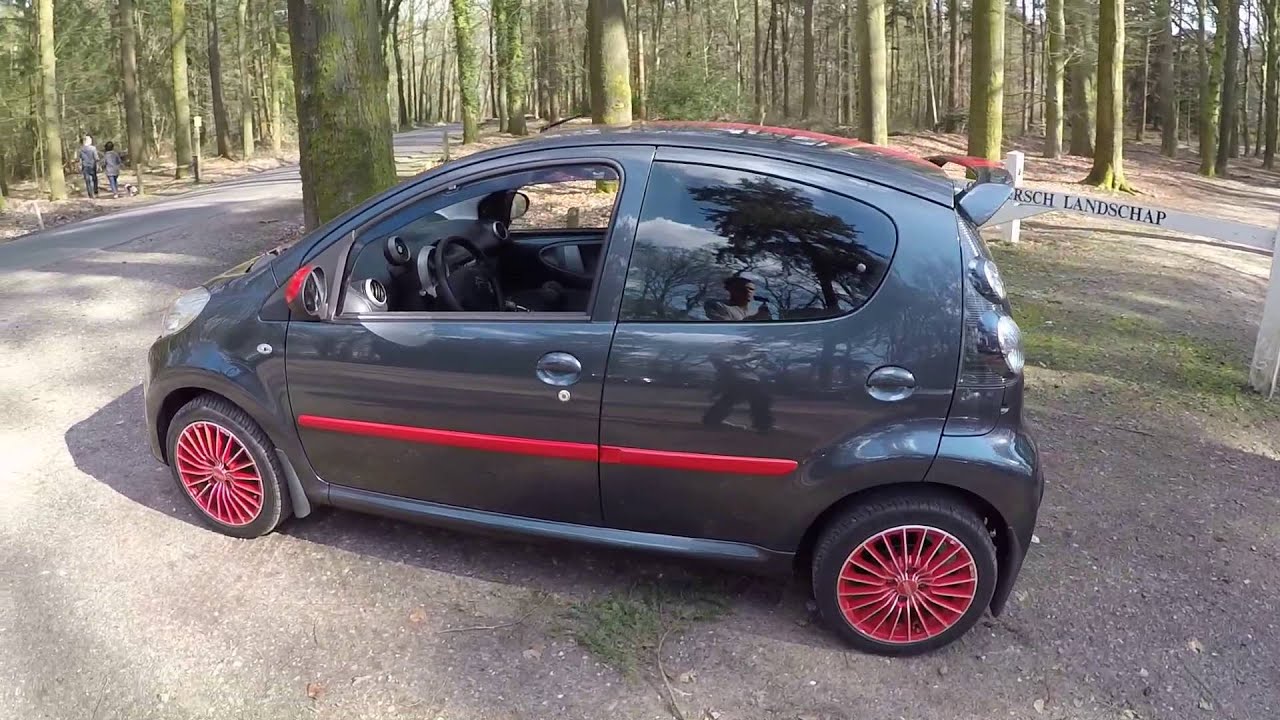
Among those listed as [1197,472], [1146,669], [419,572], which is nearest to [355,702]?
[419,572]

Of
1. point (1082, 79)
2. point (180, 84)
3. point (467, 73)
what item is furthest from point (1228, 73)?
point (180, 84)

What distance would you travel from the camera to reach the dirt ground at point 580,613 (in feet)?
10.3

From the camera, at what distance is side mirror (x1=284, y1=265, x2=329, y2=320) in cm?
369

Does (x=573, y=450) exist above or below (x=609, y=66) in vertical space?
below

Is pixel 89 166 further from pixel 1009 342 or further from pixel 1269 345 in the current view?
pixel 1009 342

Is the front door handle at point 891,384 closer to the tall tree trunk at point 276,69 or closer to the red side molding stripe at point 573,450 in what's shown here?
the red side molding stripe at point 573,450

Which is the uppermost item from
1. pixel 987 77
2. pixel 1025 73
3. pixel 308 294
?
pixel 1025 73

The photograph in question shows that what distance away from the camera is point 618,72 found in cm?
1302

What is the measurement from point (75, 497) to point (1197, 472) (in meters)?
5.76

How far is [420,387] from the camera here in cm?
356

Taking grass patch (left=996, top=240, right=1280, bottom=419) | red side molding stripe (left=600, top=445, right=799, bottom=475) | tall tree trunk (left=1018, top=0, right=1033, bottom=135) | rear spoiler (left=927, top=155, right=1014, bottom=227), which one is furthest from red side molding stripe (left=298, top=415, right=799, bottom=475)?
tall tree trunk (left=1018, top=0, right=1033, bottom=135)

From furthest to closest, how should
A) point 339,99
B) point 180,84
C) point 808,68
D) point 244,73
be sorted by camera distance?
point 244,73
point 808,68
point 180,84
point 339,99

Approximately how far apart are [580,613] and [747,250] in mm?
1531

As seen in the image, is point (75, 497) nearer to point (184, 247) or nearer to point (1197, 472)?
point (1197, 472)
